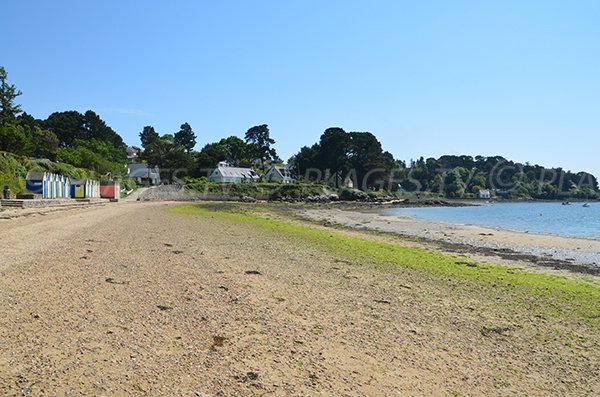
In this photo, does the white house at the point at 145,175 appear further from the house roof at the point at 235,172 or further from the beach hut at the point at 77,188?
the beach hut at the point at 77,188

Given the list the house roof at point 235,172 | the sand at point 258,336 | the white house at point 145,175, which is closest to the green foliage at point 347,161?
the house roof at point 235,172

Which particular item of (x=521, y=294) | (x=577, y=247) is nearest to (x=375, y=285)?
(x=521, y=294)

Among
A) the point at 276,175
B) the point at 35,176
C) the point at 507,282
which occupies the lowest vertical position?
the point at 507,282

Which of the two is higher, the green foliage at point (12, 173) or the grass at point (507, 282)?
the green foliage at point (12, 173)

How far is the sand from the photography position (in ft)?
14.8

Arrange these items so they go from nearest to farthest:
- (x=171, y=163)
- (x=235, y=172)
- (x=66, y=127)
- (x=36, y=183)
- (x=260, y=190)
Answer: (x=36, y=183) → (x=260, y=190) → (x=171, y=163) → (x=66, y=127) → (x=235, y=172)

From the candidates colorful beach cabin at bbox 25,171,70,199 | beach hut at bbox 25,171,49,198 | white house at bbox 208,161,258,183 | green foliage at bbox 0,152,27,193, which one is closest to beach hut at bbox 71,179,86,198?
colorful beach cabin at bbox 25,171,70,199

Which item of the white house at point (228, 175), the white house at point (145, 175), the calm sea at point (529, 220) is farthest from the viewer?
the white house at point (228, 175)

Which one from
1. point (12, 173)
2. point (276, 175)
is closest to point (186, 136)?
point (276, 175)

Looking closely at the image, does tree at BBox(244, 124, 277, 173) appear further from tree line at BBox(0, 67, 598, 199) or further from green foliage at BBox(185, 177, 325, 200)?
green foliage at BBox(185, 177, 325, 200)

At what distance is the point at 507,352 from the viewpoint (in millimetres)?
5816

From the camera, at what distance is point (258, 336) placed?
5848 millimetres

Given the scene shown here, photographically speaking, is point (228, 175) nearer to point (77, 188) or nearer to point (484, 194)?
point (77, 188)

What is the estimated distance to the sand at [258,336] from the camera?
14.8 feet
